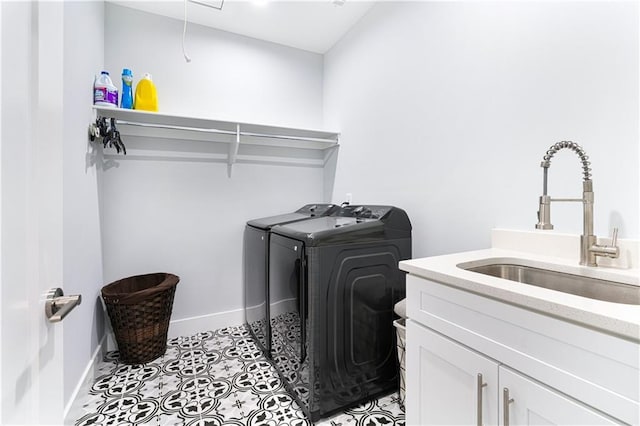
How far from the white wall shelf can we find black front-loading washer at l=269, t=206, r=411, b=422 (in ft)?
3.79

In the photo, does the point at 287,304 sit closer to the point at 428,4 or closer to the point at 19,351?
the point at 19,351

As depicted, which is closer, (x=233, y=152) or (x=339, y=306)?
(x=339, y=306)

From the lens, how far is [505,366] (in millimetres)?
840

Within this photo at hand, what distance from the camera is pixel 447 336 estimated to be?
3.32ft

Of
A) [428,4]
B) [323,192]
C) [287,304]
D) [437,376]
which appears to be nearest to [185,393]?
[287,304]

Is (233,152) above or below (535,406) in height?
above

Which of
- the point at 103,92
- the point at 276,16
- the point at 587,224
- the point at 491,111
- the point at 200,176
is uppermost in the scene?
the point at 276,16

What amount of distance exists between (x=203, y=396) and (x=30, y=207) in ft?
5.51

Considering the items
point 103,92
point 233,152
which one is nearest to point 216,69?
point 233,152

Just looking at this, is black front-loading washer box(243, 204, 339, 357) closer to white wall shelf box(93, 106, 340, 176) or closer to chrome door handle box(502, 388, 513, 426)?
white wall shelf box(93, 106, 340, 176)

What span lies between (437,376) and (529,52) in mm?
1457

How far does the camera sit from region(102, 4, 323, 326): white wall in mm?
2398

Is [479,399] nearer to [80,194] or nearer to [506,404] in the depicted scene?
[506,404]

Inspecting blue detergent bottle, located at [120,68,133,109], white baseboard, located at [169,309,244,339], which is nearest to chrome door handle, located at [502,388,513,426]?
white baseboard, located at [169,309,244,339]
